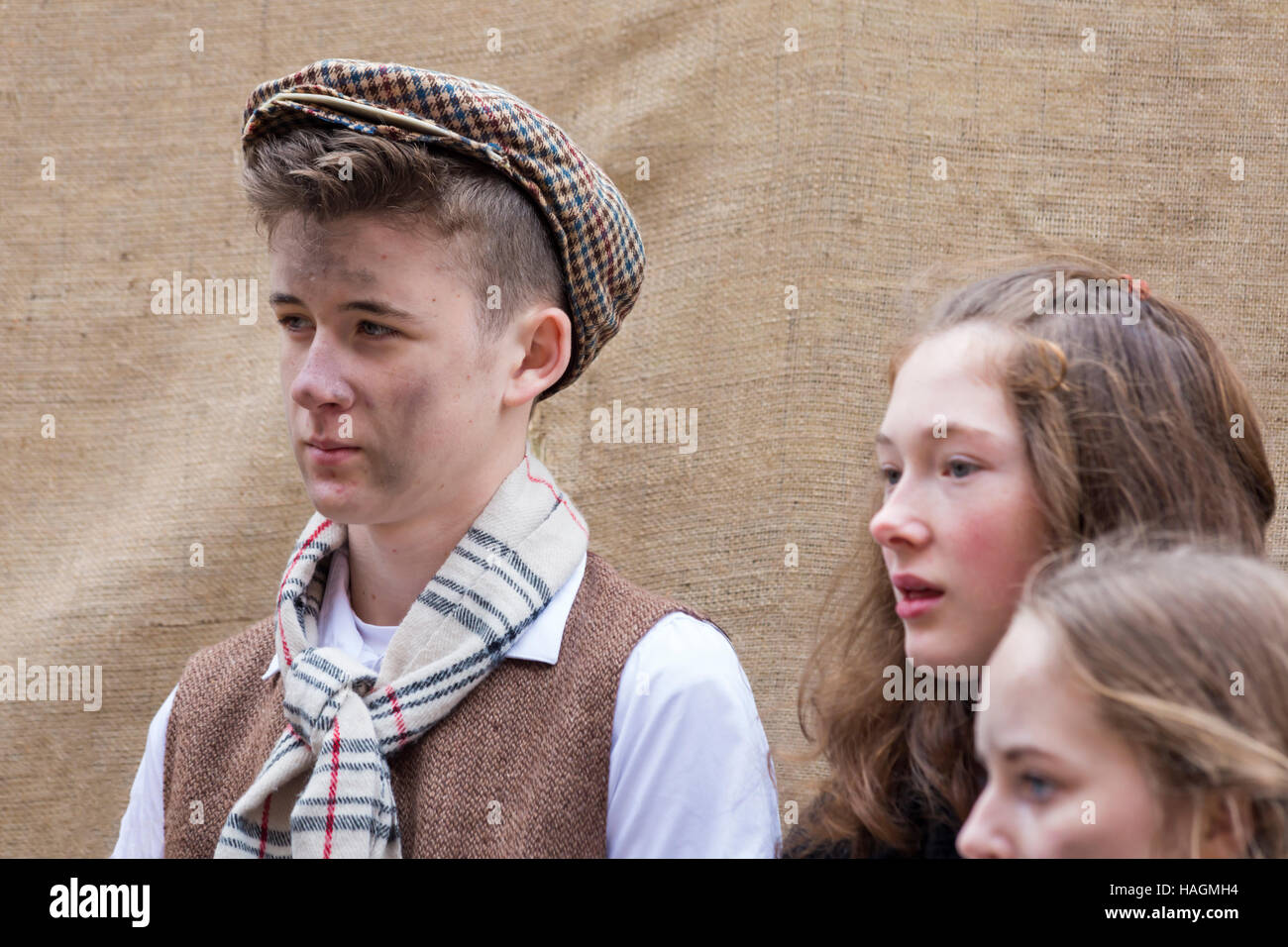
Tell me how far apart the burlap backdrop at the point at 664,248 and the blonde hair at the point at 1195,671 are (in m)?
1.10

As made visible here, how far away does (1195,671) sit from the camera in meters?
0.99

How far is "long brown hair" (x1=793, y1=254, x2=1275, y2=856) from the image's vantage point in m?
1.21

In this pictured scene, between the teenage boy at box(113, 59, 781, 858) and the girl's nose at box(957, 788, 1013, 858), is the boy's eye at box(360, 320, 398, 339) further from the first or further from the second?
the girl's nose at box(957, 788, 1013, 858)

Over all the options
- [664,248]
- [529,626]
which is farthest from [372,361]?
[664,248]

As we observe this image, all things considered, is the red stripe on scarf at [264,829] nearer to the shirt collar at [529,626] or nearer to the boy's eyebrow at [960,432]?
the shirt collar at [529,626]

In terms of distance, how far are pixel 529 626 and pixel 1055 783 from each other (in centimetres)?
59

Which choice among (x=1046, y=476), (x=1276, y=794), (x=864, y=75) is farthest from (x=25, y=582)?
(x=1276, y=794)

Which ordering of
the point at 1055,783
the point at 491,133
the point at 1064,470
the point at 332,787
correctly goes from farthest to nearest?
the point at 491,133 < the point at 332,787 < the point at 1064,470 < the point at 1055,783

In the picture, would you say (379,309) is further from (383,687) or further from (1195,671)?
(1195,671)

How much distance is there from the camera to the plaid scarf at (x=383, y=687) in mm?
1328

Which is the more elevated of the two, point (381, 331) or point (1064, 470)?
point (381, 331)

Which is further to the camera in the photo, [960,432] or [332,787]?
[332,787]

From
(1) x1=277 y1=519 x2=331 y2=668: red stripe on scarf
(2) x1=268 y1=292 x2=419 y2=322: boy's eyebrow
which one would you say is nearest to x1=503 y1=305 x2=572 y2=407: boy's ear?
(2) x1=268 y1=292 x2=419 y2=322: boy's eyebrow

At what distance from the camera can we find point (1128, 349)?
1.27 m
